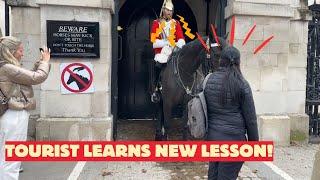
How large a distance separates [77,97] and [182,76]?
2.02m

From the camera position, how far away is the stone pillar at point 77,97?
259 inches

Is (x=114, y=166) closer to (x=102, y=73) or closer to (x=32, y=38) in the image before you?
(x=102, y=73)

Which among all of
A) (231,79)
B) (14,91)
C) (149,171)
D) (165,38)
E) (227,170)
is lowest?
(149,171)

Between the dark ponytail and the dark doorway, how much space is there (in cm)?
651

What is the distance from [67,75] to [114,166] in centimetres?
196

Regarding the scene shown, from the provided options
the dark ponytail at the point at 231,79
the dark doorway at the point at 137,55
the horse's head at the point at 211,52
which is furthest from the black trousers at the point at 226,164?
the dark doorway at the point at 137,55

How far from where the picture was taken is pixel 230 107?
3.61 meters

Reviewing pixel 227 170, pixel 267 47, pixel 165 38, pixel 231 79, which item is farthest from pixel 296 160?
pixel 231 79

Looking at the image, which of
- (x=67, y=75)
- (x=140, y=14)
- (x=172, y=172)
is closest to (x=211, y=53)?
(x=172, y=172)

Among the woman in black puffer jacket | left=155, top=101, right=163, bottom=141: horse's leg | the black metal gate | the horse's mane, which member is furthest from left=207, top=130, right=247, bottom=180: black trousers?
the black metal gate

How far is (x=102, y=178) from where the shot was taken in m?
5.30

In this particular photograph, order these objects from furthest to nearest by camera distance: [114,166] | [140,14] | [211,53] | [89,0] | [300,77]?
[140,14], [300,77], [89,0], [114,166], [211,53]

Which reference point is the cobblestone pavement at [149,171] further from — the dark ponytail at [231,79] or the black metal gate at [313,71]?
the black metal gate at [313,71]

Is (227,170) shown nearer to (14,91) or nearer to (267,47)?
(14,91)
